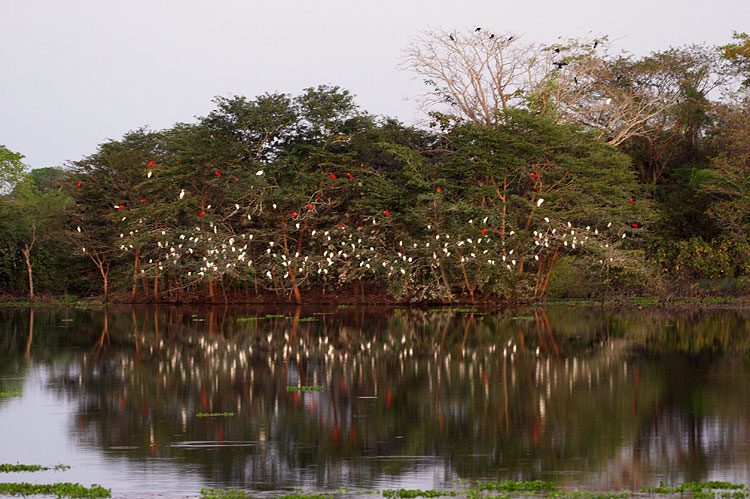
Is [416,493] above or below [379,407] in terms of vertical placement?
below

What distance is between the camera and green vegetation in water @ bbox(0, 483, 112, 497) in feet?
28.0

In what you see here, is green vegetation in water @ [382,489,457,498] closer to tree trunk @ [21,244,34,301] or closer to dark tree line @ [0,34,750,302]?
dark tree line @ [0,34,750,302]

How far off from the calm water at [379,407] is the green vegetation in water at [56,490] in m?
0.25

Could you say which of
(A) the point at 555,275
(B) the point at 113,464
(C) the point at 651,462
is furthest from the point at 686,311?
(B) the point at 113,464

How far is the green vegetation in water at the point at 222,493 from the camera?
27.6 feet

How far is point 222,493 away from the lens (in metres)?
8.55

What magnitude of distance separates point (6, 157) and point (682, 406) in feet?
149

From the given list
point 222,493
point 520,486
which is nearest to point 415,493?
point 520,486

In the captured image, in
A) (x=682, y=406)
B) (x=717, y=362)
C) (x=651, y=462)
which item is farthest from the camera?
(x=717, y=362)

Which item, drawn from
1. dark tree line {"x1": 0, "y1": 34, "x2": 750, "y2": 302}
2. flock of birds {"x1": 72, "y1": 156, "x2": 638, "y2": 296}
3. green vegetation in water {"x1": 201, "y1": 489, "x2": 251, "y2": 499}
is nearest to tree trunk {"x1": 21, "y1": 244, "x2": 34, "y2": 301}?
dark tree line {"x1": 0, "y1": 34, "x2": 750, "y2": 302}

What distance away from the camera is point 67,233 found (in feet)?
131

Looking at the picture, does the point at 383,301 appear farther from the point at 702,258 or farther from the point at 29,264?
the point at 29,264

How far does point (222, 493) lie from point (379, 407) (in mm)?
4992

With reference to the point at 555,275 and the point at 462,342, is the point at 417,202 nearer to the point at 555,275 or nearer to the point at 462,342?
the point at 555,275
